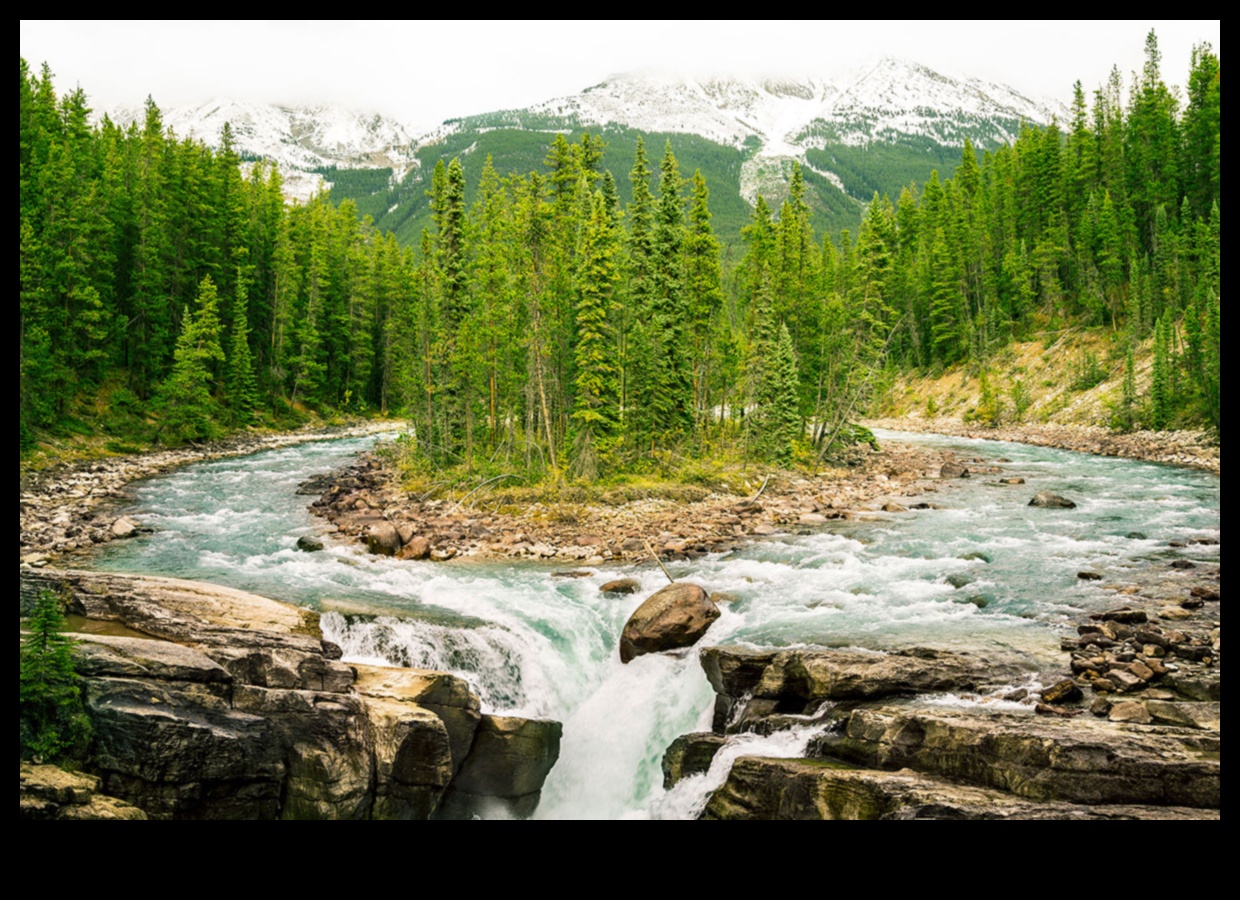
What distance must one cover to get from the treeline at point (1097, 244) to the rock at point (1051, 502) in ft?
66.9

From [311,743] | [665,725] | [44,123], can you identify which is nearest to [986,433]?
[665,725]

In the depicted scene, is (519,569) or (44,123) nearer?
(519,569)

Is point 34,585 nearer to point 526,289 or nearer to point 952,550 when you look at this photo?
point 526,289

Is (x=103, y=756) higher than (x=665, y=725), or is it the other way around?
(x=103, y=756)

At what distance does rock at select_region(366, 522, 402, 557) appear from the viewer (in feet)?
72.4

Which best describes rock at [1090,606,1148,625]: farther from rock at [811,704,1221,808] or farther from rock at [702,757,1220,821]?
rock at [702,757,1220,821]

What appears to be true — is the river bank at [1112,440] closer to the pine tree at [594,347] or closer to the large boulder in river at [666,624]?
the pine tree at [594,347]

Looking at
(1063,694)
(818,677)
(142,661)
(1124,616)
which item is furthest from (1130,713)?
(142,661)

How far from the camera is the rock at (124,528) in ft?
71.2

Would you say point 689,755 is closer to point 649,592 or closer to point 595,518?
point 649,592

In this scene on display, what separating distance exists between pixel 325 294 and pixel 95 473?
40.5 m
